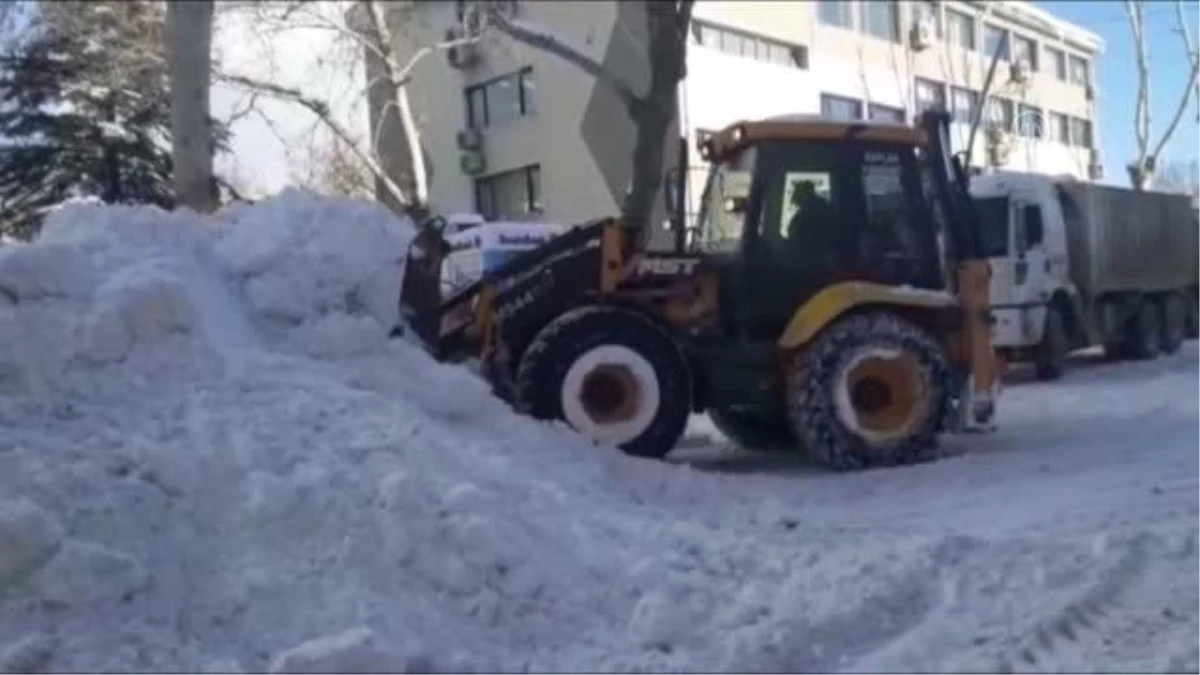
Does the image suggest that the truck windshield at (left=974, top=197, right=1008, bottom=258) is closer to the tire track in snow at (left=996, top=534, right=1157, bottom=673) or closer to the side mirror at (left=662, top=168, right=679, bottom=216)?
the side mirror at (left=662, top=168, right=679, bottom=216)

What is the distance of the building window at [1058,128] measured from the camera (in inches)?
1937

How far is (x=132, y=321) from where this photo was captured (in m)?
9.10

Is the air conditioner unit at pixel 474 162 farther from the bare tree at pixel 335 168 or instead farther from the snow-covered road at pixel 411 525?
the snow-covered road at pixel 411 525

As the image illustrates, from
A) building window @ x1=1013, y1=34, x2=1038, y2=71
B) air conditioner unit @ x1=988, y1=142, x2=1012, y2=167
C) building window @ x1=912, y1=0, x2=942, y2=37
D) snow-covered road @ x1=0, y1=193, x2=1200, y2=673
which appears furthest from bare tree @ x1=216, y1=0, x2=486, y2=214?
building window @ x1=1013, y1=34, x2=1038, y2=71

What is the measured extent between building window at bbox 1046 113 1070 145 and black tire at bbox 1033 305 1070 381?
1162 inches

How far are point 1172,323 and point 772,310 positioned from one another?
1542 cm

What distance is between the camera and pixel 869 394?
37.0ft

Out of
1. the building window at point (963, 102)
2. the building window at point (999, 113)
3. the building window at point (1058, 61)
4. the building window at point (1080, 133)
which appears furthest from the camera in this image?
the building window at point (1058, 61)

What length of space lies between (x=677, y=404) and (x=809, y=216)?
5.74 ft

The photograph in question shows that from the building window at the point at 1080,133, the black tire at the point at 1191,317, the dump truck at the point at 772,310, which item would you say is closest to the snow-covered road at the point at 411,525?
the dump truck at the point at 772,310

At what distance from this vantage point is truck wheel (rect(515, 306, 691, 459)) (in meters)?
10.9

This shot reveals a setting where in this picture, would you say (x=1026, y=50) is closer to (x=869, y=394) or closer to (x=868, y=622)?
(x=869, y=394)

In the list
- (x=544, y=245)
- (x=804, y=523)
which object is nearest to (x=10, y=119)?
(x=544, y=245)

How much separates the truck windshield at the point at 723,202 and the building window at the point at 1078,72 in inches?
1881
